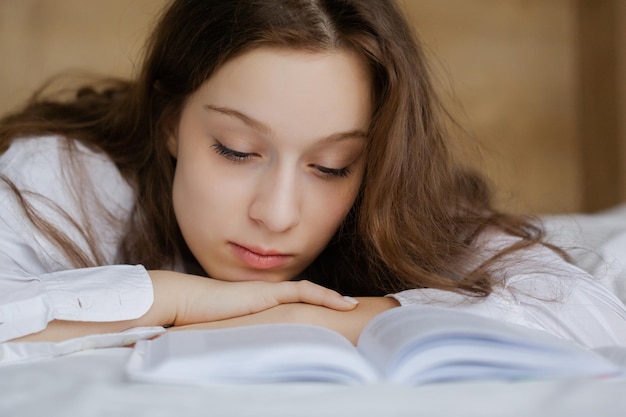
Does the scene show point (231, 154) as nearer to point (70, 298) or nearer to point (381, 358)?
point (70, 298)

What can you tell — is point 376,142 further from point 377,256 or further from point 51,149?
point 51,149

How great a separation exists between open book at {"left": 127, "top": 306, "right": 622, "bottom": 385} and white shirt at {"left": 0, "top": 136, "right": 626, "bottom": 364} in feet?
0.72

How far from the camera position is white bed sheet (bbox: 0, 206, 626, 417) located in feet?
2.07

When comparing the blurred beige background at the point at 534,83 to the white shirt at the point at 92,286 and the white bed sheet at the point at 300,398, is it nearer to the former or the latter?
the white shirt at the point at 92,286

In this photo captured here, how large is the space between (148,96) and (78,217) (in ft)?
0.81

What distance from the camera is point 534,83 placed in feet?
8.45

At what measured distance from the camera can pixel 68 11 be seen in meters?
2.35

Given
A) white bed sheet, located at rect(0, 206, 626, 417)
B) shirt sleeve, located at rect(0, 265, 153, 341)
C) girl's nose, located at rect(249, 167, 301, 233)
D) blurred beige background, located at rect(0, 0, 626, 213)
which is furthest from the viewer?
blurred beige background, located at rect(0, 0, 626, 213)

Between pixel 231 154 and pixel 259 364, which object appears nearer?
pixel 259 364

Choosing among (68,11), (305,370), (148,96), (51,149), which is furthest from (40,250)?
(68,11)

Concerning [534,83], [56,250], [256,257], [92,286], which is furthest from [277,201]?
[534,83]

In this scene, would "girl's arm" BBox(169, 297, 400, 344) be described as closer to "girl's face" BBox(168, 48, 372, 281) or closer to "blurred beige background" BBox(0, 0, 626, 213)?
"girl's face" BBox(168, 48, 372, 281)

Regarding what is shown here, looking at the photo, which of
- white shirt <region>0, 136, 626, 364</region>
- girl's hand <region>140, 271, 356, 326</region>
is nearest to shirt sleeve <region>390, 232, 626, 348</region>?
white shirt <region>0, 136, 626, 364</region>

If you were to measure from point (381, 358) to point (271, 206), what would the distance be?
35 cm
